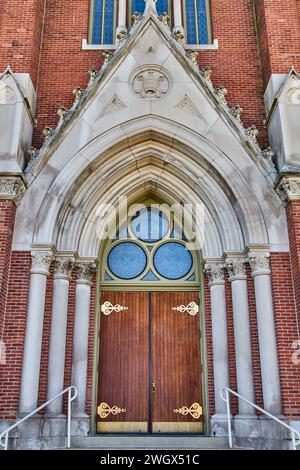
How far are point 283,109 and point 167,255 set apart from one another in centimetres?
375

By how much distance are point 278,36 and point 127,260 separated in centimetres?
591

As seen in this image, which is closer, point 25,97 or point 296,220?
point 296,220

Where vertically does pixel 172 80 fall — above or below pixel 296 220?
above

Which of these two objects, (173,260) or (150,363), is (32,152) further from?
(150,363)

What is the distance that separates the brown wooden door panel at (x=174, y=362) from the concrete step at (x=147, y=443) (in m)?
1.50

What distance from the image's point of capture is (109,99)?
398 inches

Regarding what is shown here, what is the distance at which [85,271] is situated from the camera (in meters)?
9.62

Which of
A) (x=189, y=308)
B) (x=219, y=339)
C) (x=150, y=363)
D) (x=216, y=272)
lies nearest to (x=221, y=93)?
(x=216, y=272)

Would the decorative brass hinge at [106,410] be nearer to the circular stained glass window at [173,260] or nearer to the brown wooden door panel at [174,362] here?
the brown wooden door panel at [174,362]

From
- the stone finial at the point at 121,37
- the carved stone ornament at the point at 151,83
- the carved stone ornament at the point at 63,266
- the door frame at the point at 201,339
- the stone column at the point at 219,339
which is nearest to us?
the stone column at the point at 219,339

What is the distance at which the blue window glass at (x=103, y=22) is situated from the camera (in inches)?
470

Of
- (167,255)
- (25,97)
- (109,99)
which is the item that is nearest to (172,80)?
(109,99)

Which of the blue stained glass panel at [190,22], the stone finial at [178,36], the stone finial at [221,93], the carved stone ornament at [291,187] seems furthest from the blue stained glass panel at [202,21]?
the carved stone ornament at [291,187]
